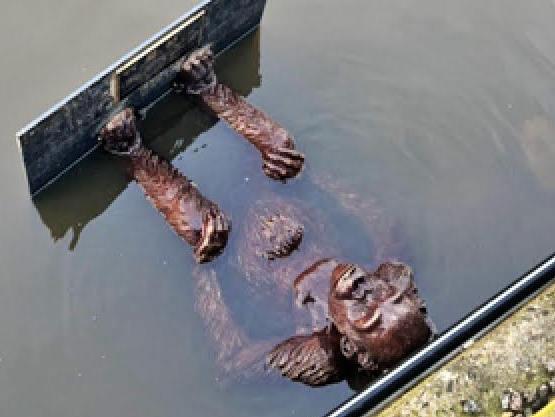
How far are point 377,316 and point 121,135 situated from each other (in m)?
1.73

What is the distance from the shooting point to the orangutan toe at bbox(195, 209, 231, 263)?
13.8ft

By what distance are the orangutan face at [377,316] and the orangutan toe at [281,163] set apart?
90cm

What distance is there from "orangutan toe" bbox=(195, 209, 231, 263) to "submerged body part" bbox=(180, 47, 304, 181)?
15.9 inches

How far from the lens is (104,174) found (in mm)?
4598

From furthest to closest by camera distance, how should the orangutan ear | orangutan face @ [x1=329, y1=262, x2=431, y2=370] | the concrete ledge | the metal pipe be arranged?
the orangutan ear, the concrete ledge, orangutan face @ [x1=329, y1=262, x2=431, y2=370], the metal pipe

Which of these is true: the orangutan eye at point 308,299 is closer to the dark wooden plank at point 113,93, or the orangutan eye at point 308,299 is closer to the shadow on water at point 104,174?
the shadow on water at point 104,174

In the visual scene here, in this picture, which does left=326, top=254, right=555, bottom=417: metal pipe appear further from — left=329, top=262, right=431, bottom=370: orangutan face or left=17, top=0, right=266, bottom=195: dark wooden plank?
left=17, top=0, right=266, bottom=195: dark wooden plank

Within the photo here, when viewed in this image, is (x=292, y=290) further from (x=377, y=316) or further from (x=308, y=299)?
(x=377, y=316)

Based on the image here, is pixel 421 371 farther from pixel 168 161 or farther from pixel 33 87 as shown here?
pixel 33 87

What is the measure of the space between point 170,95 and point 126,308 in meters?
1.19

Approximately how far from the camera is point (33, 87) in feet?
15.4

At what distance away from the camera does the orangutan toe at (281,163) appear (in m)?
4.45

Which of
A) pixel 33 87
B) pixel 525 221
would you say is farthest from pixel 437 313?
pixel 33 87

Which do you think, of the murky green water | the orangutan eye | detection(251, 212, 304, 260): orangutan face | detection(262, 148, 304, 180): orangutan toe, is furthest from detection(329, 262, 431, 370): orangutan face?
detection(262, 148, 304, 180): orangutan toe
